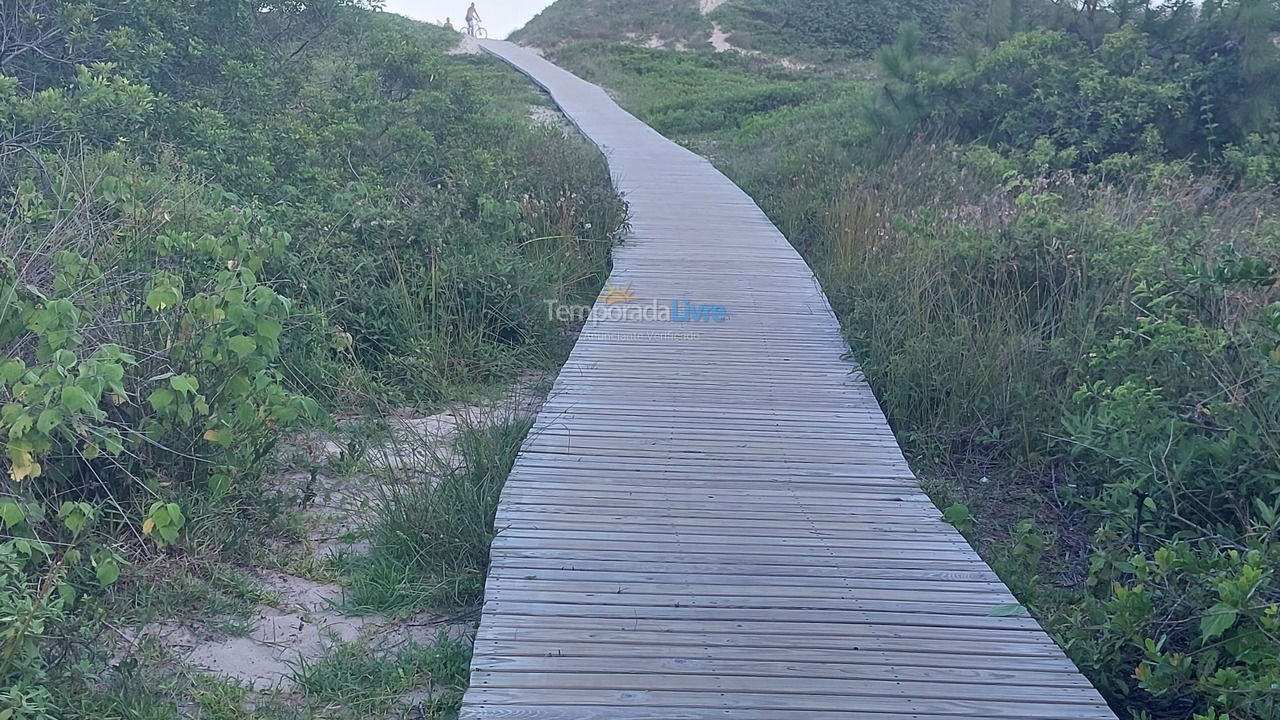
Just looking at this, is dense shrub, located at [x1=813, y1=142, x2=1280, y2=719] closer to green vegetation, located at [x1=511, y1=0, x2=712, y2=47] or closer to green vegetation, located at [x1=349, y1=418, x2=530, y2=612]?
green vegetation, located at [x1=349, y1=418, x2=530, y2=612]

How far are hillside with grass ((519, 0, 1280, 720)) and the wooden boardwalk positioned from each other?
1.14ft

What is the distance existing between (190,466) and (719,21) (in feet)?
116

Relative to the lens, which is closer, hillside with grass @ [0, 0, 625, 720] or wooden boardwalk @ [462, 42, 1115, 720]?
wooden boardwalk @ [462, 42, 1115, 720]

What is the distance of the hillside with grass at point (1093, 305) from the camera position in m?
3.48

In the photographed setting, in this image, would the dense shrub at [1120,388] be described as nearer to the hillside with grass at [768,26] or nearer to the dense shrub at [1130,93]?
the dense shrub at [1130,93]

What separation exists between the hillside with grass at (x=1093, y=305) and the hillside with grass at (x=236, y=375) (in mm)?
2186

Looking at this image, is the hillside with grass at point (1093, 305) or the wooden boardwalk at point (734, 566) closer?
the wooden boardwalk at point (734, 566)

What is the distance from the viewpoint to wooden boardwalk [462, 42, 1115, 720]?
3.21m

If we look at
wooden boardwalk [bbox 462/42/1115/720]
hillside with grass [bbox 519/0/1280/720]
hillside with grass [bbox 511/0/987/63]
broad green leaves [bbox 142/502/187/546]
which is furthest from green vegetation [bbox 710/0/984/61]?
broad green leaves [bbox 142/502/187/546]

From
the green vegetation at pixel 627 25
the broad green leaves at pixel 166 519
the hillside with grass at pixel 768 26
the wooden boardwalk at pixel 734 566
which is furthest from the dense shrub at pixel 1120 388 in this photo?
the green vegetation at pixel 627 25

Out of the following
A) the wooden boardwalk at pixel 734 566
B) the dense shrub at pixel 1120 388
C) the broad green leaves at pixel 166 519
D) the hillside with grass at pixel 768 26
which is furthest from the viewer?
the hillside with grass at pixel 768 26

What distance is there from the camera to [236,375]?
436 centimetres

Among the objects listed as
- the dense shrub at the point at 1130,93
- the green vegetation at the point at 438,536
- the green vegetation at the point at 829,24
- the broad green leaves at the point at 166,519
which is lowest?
the green vegetation at the point at 438,536

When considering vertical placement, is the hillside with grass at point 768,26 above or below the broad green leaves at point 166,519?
above
